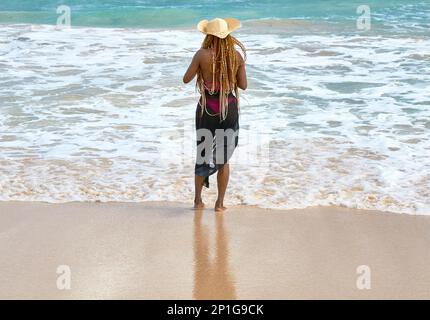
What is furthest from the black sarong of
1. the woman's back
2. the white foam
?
the white foam

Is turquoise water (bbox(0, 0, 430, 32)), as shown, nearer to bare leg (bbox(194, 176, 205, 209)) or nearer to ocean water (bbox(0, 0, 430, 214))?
ocean water (bbox(0, 0, 430, 214))

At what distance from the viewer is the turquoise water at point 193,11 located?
18.7 metres

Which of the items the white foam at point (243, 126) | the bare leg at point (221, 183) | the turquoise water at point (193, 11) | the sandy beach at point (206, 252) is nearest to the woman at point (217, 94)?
the bare leg at point (221, 183)

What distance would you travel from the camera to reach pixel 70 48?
13797 millimetres

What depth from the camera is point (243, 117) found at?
8492 mm

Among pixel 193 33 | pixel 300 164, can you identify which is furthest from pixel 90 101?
pixel 193 33

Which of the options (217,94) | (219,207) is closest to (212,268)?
(219,207)

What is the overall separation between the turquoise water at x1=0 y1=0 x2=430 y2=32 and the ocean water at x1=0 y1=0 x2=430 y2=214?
6.91 feet

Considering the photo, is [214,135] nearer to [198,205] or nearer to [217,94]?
[217,94]

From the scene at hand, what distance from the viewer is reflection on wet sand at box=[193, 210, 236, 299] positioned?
13.4ft

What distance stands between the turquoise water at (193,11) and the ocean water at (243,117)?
6.91ft

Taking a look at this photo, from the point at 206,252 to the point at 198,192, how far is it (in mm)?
903
